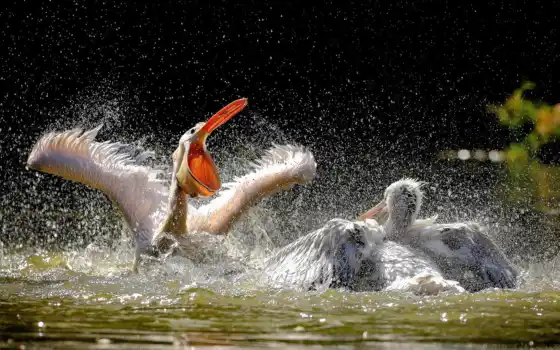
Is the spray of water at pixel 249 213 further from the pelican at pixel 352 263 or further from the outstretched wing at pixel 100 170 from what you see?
the pelican at pixel 352 263

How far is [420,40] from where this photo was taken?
8391mm

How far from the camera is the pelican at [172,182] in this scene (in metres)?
4.87

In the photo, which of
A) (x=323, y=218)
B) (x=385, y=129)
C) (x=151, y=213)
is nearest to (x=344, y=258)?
(x=151, y=213)

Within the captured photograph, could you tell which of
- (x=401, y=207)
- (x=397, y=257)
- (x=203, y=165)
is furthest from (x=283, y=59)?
(x=397, y=257)

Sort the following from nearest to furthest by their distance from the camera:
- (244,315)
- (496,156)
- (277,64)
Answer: (244,315), (496,156), (277,64)

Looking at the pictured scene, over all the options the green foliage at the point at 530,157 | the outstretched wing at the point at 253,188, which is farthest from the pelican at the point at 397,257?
the green foliage at the point at 530,157

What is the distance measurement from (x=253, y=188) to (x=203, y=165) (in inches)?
14.9

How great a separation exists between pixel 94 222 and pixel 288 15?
7.60 ft

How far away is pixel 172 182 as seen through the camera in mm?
5031

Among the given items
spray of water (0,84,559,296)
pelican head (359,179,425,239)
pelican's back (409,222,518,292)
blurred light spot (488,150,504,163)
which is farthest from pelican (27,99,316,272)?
blurred light spot (488,150,504,163)

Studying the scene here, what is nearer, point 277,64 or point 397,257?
point 397,257

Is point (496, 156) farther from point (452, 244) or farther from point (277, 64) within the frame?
point (452, 244)

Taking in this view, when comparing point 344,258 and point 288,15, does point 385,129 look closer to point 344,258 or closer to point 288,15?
point 288,15

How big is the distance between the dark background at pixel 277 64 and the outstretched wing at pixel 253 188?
305 centimetres
